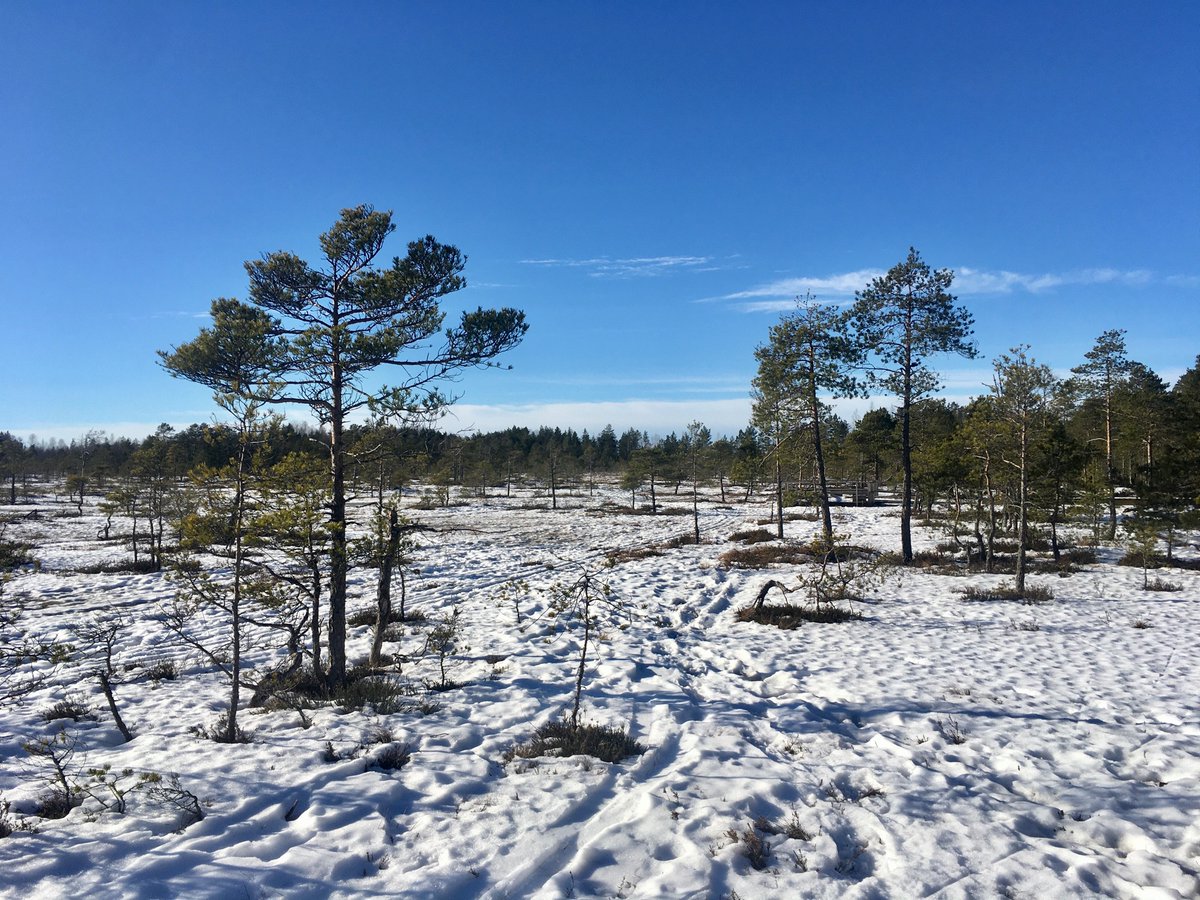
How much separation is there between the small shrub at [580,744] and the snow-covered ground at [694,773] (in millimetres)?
161

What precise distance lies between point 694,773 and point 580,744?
1.29m

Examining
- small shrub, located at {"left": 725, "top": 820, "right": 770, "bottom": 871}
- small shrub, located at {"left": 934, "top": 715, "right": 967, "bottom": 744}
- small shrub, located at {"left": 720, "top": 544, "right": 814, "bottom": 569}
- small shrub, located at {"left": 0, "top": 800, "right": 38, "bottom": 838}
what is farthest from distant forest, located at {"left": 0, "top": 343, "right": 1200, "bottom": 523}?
small shrub, located at {"left": 934, "top": 715, "right": 967, "bottom": 744}

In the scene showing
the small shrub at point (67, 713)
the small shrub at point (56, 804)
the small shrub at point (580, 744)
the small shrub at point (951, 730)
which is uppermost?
the small shrub at point (56, 804)

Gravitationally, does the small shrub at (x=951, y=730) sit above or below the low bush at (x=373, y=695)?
above

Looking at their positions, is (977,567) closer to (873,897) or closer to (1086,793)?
(1086,793)

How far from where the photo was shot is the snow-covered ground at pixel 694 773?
159 inches

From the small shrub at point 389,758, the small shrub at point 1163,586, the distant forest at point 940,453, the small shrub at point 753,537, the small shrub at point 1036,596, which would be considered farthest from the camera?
the small shrub at point 753,537

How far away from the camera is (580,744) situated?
6277 millimetres

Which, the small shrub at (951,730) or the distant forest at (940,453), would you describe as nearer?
the small shrub at (951,730)

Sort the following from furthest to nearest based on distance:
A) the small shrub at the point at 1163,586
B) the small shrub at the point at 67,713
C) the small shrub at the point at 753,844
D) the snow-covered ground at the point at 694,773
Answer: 1. the small shrub at the point at 1163,586
2. the small shrub at the point at 67,713
3. the small shrub at the point at 753,844
4. the snow-covered ground at the point at 694,773

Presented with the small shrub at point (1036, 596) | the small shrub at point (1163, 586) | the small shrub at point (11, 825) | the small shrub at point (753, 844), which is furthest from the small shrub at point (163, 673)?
the small shrub at point (1163, 586)

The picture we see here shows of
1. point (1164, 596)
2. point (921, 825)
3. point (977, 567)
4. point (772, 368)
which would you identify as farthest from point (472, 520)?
point (921, 825)

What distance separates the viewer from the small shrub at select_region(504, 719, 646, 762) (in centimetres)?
611

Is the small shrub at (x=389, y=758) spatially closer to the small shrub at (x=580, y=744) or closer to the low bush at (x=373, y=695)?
the small shrub at (x=580, y=744)
